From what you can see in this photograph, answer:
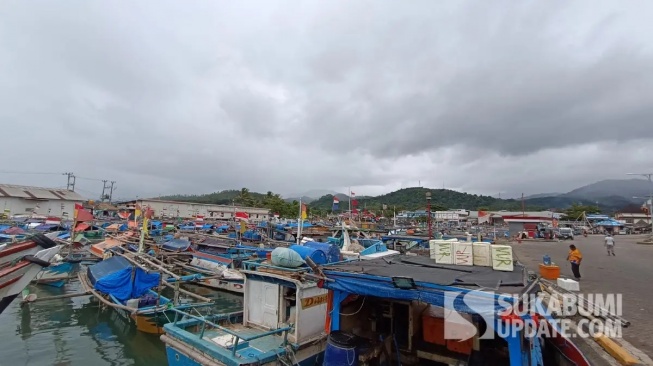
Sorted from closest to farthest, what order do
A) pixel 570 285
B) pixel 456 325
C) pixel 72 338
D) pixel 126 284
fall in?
pixel 456 325 → pixel 570 285 → pixel 72 338 → pixel 126 284

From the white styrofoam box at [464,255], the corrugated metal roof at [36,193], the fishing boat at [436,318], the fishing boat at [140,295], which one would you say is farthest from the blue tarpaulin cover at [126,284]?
the corrugated metal roof at [36,193]

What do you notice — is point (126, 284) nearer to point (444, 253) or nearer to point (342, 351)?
point (342, 351)

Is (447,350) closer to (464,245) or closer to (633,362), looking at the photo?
(464,245)

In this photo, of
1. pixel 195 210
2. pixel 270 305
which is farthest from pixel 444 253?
pixel 195 210

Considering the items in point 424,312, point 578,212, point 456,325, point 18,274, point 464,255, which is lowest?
point 456,325

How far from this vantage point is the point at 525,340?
5.79 m

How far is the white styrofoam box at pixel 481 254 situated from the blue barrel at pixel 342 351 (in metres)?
3.54

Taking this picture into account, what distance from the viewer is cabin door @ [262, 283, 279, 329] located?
877 centimetres

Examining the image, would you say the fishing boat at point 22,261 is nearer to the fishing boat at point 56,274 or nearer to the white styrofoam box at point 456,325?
the white styrofoam box at point 456,325

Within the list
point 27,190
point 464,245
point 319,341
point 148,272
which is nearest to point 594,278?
point 464,245

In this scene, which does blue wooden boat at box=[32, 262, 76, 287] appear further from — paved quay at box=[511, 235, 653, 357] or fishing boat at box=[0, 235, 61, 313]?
paved quay at box=[511, 235, 653, 357]

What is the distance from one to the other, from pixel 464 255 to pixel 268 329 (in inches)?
216

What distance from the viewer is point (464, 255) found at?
26.5 feet

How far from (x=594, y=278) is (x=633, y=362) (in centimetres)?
1188
